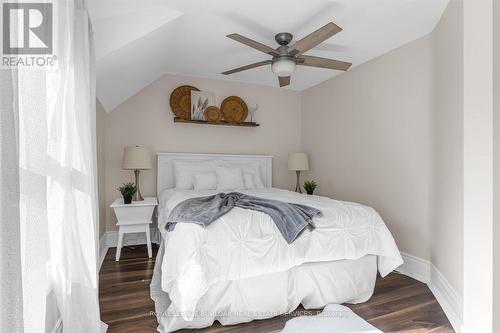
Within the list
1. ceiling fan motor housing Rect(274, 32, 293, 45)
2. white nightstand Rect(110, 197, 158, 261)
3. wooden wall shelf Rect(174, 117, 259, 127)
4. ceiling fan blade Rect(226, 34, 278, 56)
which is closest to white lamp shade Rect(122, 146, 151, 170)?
white nightstand Rect(110, 197, 158, 261)

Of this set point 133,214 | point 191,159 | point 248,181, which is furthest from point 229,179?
point 133,214

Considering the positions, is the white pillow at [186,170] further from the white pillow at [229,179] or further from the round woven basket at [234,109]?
the round woven basket at [234,109]

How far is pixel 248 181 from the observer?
13.9ft

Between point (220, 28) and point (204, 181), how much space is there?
78.3 inches

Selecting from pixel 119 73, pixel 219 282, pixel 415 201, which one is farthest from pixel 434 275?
pixel 119 73

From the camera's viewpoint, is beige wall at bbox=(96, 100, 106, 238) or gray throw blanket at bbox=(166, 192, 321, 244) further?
beige wall at bbox=(96, 100, 106, 238)

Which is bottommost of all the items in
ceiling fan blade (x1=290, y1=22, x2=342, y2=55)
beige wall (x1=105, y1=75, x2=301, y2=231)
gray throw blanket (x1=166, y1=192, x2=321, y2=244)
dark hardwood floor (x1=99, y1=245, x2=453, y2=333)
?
dark hardwood floor (x1=99, y1=245, x2=453, y2=333)

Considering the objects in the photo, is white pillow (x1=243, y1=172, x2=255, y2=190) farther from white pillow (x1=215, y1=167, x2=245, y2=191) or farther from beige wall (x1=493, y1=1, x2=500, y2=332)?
beige wall (x1=493, y1=1, x2=500, y2=332)

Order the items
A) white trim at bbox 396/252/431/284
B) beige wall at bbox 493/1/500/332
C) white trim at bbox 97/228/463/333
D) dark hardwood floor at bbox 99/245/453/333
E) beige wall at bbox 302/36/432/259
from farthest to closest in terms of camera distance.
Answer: beige wall at bbox 302/36/432/259 < white trim at bbox 396/252/431/284 < white trim at bbox 97/228/463/333 < dark hardwood floor at bbox 99/245/453/333 < beige wall at bbox 493/1/500/332

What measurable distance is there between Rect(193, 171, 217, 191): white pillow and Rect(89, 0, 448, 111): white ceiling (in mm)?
1445

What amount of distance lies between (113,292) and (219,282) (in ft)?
3.79

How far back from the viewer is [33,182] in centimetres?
76

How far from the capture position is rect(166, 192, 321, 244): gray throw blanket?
80.7 inches

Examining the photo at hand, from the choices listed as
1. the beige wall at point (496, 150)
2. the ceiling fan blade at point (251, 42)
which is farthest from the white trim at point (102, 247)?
the beige wall at point (496, 150)
